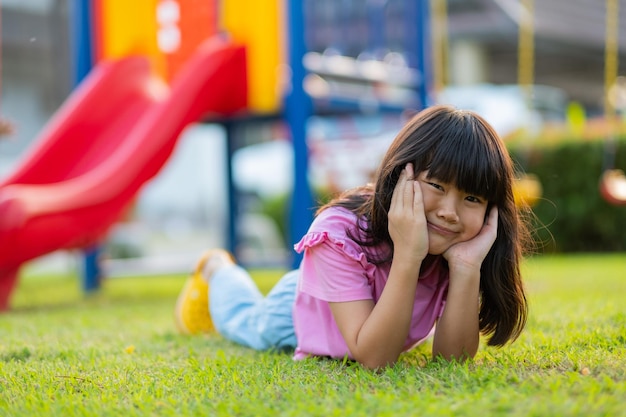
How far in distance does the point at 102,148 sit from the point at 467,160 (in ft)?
12.2

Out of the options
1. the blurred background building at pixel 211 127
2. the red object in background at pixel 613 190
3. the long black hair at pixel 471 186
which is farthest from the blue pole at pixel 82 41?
the long black hair at pixel 471 186

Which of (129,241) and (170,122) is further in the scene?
(129,241)

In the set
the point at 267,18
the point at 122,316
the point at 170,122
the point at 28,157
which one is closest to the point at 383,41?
the point at 267,18

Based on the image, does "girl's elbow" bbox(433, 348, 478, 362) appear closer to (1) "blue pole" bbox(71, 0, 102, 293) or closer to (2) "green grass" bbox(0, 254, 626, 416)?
(2) "green grass" bbox(0, 254, 626, 416)

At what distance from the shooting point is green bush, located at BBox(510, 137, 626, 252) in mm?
7996

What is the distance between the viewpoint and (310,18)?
26.8 ft

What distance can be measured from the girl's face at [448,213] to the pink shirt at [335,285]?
0.19 metres

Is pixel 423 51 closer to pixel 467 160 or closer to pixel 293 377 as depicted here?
pixel 467 160

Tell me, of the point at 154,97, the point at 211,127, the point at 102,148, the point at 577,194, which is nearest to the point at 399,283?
the point at 102,148

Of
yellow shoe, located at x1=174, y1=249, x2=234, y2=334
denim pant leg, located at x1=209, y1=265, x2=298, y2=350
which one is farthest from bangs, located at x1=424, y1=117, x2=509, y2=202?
yellow shoe, located at x1=174, y1=249, x2=234, y2=334

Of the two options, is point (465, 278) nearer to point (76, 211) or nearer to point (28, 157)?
point (76, 211)

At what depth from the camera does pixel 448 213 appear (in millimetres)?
1977

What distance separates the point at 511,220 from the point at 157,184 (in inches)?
371

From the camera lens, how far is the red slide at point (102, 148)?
13.5 feet
